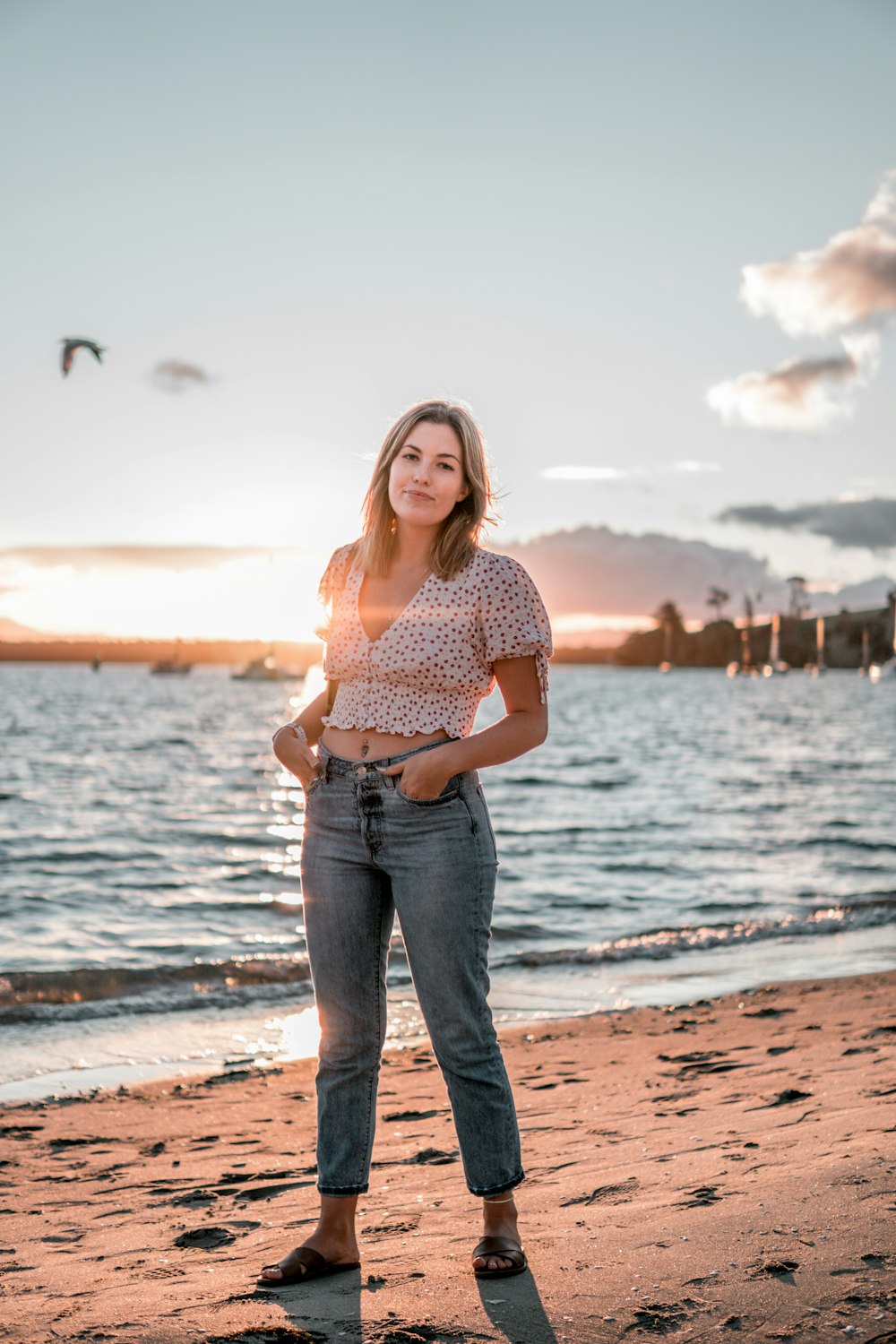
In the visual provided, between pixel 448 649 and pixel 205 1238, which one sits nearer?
pixel 448 649

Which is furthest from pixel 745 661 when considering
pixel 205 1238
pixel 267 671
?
pixel 205 1238

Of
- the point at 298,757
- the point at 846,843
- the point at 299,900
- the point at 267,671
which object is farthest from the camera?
the point at 267,671

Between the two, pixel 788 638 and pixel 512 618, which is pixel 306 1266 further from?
pixel 788 638

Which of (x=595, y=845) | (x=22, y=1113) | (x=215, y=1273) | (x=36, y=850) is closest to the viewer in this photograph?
(x=215, y=1273)

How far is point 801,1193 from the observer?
3.19 meters

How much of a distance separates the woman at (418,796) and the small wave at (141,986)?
17.0 feet

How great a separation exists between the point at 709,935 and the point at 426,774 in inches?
320

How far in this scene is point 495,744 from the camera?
2.81m

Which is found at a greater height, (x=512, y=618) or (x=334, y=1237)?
(x=512, y=618)

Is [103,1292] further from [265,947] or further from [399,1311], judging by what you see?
[265,947]

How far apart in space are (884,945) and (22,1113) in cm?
696

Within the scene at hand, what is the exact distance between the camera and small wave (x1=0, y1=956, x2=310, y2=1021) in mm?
7793

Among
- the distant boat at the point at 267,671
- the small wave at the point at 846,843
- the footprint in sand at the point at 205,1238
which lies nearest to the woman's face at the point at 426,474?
the footprint in sand at the point at 205,1238

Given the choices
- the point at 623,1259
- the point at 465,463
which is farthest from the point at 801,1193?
the point at 465,463
